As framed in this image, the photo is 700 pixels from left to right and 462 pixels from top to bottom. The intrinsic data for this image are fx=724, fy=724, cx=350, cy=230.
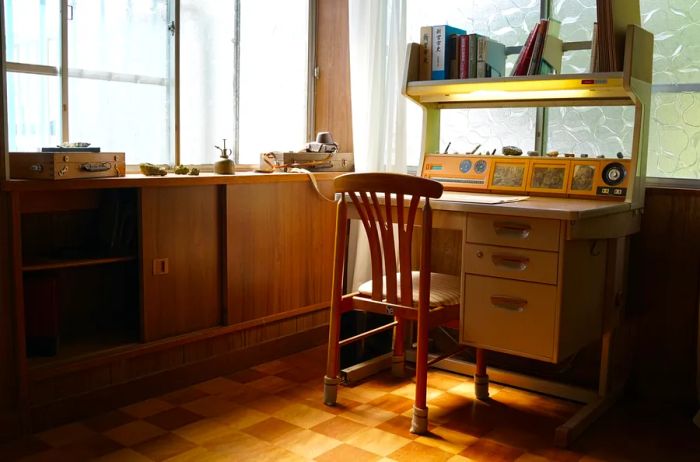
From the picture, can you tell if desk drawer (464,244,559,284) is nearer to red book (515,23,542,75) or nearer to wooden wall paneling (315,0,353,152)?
red book (515,23,542,75)

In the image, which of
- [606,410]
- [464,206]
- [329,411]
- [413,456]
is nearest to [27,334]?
[329,411]

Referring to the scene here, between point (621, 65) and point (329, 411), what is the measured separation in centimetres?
166

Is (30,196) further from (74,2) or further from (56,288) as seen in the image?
(74,2)

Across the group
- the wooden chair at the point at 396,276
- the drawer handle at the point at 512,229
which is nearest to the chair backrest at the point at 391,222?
the wooden chair at the point at 396,276

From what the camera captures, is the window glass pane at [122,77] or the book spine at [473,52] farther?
the book spine at [473,52]

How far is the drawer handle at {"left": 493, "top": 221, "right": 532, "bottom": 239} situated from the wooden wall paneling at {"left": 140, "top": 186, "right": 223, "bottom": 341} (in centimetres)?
118

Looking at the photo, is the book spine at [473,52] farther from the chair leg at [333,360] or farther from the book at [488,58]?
the chair leg at [333,360]

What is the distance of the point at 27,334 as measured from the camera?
250 centimetres

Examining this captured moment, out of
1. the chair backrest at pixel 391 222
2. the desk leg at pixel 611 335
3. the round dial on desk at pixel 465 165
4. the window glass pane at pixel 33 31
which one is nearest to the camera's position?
the chair backrest at pixel 391 222

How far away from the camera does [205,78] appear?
3238 mm

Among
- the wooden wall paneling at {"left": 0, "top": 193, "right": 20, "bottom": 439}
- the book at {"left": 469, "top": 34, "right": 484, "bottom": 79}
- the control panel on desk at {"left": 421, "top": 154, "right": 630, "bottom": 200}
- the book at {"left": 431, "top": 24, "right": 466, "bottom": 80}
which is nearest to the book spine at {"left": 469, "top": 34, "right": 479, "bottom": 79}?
the book at {"left": 469, "top": 34, "right": 484, "bottom": 79}

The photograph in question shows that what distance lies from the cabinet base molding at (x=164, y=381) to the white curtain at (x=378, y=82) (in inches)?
17.6

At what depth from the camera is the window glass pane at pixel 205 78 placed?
10.3 ft

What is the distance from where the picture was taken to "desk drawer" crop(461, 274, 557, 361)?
241cm
